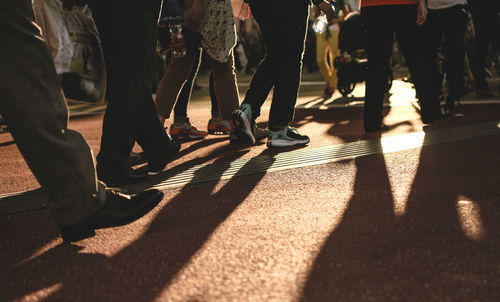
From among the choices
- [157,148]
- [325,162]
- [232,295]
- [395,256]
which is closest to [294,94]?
[325,162]

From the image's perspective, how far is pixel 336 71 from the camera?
910 cm

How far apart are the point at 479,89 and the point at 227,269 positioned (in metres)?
6.08

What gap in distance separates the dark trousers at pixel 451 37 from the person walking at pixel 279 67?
74.0 inches

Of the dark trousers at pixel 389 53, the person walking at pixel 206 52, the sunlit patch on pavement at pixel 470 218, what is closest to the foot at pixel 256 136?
the person walking at pixel 206 52

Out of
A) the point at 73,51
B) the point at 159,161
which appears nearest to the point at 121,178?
the point at 159,161

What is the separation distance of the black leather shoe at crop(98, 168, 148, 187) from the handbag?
0.38 metres

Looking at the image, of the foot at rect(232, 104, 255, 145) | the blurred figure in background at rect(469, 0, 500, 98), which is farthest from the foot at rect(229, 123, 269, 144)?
the blurred figure in background at rect(469, 0, 500, 98)

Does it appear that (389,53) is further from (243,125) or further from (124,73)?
(124,73)

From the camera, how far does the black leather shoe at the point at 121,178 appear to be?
3033 millimetres

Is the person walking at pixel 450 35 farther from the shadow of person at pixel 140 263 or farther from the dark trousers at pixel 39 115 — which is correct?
the dark trousers at pixel 39 115

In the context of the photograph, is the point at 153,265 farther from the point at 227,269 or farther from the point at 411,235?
the point at 411,235

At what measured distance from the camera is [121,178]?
121 inches

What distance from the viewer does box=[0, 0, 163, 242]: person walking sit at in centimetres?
188

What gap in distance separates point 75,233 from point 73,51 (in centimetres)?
101
